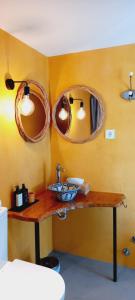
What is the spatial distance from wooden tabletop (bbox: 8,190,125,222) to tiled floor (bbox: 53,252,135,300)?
0.72 meters

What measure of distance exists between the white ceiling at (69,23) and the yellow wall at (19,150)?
0.47 feet

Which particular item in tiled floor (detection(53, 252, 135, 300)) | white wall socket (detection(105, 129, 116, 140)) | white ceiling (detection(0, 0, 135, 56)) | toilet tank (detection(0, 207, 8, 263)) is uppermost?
white ceiling (detection(0, 0, 135, 56))

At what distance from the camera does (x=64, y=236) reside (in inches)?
102

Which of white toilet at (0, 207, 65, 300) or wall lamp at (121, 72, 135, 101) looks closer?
white toilet at (0, 207, 65, 300)

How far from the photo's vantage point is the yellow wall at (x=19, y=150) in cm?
182

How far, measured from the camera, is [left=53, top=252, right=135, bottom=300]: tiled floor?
1909 mm

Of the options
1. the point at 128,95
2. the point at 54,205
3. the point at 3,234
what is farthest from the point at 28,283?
the point at 128,95

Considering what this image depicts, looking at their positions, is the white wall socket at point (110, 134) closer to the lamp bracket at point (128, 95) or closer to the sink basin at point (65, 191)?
the lamp bracket at point (128, 95)

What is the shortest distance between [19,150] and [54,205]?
0.56 meters

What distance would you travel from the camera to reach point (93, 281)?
2.09 m

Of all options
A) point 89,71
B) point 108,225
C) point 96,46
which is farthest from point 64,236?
point 96,46

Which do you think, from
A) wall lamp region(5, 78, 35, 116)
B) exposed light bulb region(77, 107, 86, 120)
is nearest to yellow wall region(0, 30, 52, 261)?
wall lamp region(5, 78, 35, 116)

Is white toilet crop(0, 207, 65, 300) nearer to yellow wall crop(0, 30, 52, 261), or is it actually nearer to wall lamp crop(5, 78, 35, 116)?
yellow wall crop(0, 30, 52, 261)

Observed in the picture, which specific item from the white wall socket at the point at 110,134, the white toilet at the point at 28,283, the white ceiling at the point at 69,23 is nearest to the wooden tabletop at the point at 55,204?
the white toilet at the point at 28,283
